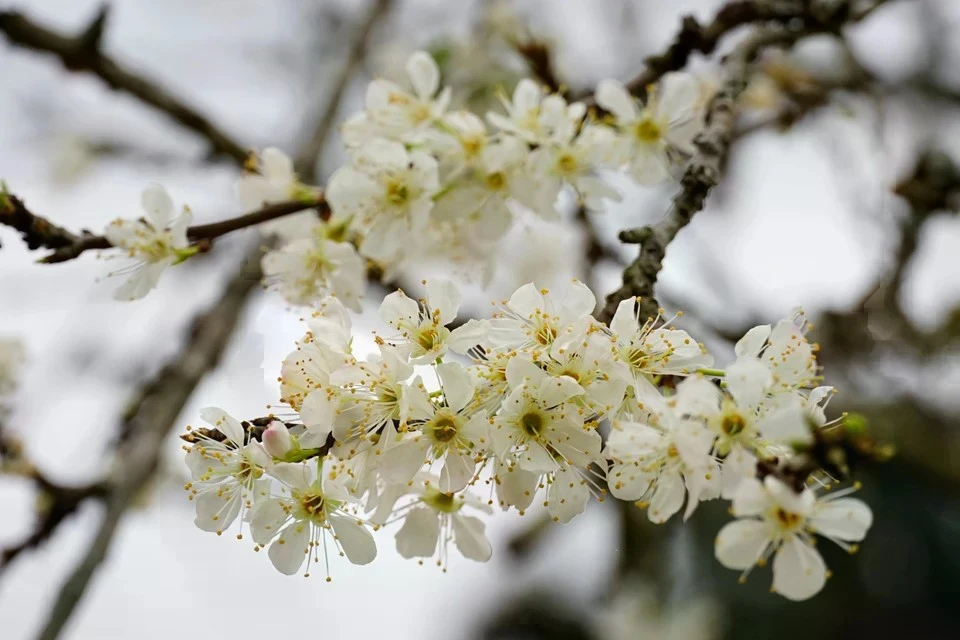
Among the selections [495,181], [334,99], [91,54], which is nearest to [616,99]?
[495,181]

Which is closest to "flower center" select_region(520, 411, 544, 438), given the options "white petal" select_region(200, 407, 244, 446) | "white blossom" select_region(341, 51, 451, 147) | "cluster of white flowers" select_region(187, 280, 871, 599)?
"cluster of white flowers" select_region(187, 280, 871, 599)

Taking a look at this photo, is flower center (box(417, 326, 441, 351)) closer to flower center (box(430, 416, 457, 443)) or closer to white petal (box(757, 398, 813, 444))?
flower center (box(430, 416, 457, 443))

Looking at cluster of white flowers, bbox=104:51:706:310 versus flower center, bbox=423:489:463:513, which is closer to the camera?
flower center, bbox=423:489:463:513

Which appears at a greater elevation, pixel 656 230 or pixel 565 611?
pixel 656 230

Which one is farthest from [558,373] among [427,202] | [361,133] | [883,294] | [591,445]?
[883,294]

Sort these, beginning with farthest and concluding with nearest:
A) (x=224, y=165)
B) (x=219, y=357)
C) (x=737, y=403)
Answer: (x=224, y=165), (x=219, y=357), (x=737, y=403)

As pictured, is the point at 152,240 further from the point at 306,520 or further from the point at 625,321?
the point at 625,321

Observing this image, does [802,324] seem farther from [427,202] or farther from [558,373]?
[427,202]
